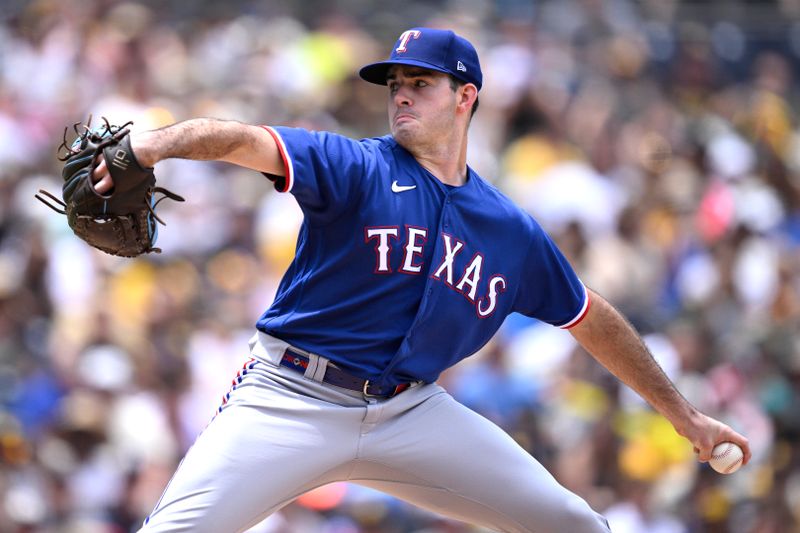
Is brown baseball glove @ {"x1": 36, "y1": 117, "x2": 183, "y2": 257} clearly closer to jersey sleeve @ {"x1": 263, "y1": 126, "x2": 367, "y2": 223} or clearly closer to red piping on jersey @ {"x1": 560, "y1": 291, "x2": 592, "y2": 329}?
jersey sleeve @ {"x1": 263, "y1": 126, "x2": 367, "y2": 223}

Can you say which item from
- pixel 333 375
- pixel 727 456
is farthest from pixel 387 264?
pixel 727 456

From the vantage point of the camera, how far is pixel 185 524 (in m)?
3.77

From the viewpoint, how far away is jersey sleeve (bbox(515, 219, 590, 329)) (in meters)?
4.56

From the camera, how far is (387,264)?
414 cm

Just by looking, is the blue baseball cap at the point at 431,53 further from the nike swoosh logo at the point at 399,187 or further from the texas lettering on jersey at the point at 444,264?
the texas lettering on jersey at the point at 444,264

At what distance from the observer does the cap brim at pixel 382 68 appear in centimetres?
434

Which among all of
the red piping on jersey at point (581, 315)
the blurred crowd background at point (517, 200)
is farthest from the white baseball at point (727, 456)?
the blurred crowd background at point (517, 200)

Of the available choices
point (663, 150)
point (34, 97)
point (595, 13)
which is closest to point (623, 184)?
point (663, 150)

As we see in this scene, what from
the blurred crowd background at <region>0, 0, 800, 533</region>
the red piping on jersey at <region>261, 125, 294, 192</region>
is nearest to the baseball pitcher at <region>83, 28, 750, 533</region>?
the red piping on jersey at <region>261, 125, 294, 192</region>

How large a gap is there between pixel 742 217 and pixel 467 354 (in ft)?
19.9

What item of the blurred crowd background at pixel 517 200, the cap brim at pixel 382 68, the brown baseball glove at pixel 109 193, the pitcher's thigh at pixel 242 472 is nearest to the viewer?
the brown baseball glove at pixel 109 193

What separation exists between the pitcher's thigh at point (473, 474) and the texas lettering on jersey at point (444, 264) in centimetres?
43

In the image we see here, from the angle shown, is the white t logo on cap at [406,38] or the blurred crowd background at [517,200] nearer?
the white t logo on cap at [406,38]

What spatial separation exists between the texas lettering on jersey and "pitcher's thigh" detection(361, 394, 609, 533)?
43 centimetres
